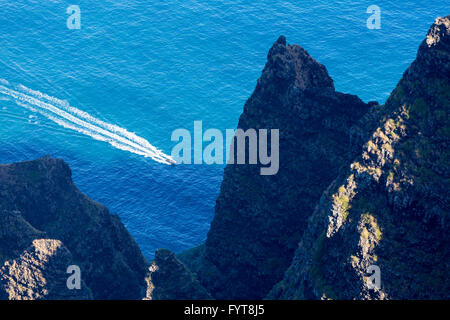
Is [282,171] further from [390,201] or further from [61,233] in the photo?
[61,233]

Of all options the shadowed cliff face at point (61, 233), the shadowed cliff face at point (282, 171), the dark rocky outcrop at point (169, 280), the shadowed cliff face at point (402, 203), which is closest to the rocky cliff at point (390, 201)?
the shadowed cliff face at point (402, 203)

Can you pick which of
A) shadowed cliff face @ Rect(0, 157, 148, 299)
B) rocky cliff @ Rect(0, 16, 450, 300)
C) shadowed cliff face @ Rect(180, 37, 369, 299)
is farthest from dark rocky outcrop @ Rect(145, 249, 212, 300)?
shadowed cliff face @ Rect(180, 37, 369, 299)

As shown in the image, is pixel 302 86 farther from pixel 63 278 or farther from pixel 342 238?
pixel 63 278

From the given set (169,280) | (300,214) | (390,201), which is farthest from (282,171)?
(390,201)

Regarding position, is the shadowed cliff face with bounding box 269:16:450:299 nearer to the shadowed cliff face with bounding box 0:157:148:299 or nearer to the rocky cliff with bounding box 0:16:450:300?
the rocky cliff with bounding box 0:16:450:300

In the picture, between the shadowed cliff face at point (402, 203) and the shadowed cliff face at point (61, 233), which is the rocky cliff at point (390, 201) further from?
the shadowed cliff face at point (61, 233)
